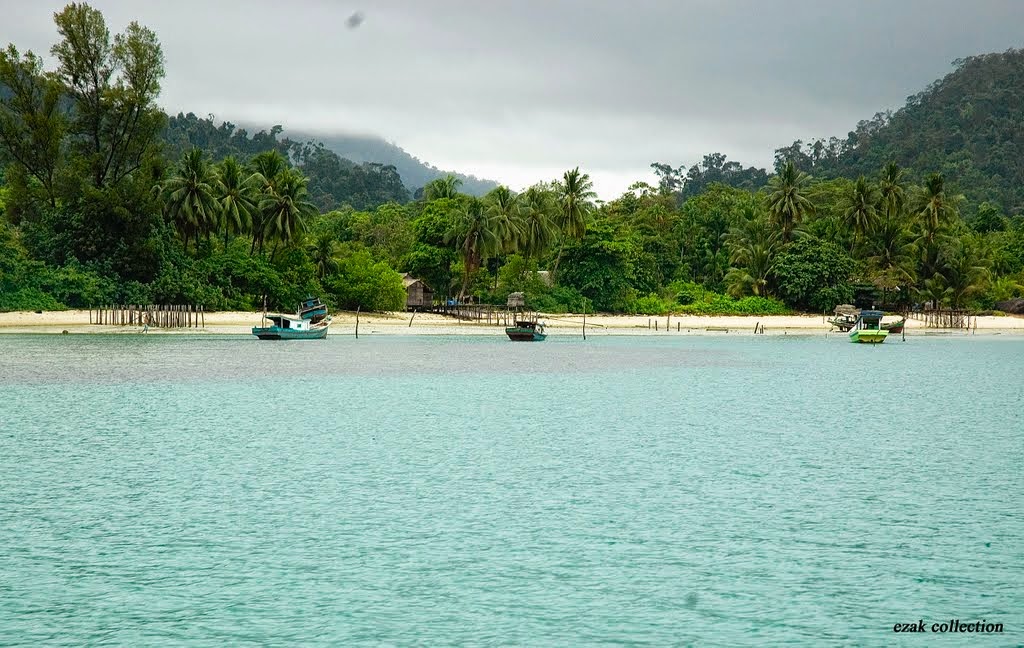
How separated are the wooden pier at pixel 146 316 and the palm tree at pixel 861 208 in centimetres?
5652

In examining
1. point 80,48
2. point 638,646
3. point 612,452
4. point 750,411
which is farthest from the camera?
point 80,48

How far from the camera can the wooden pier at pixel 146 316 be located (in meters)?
64.0

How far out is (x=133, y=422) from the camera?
2517 centimetres

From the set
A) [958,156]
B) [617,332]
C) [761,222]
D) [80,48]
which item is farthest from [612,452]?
[958,156]

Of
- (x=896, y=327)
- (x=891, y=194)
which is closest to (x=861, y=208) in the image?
(x=891, y=194)

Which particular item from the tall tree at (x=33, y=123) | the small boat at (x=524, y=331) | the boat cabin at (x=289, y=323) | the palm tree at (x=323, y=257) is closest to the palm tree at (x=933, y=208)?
the small boat at (x=524, y=331)

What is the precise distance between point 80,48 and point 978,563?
7099 cm

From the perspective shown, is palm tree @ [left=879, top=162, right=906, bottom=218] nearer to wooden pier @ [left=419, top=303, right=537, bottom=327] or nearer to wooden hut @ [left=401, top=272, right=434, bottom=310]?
wooden pier @ [left=419, top=303, right=537, bottom=327]

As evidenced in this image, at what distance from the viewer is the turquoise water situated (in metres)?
10.4

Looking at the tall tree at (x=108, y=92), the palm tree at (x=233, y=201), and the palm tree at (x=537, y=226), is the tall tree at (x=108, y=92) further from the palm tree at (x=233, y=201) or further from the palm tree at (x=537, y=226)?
the palm tree at (x=537, y=226)

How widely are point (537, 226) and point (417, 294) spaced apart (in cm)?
1245

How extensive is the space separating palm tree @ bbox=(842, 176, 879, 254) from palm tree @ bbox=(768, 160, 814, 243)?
3.49 meters

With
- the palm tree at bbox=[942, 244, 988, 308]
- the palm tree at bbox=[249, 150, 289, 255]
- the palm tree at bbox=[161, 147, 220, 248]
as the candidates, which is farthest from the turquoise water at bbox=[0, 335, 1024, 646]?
the palm tree at bbox=[942, 244, 988, 308]

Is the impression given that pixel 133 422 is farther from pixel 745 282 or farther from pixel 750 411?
pixel 745 282
